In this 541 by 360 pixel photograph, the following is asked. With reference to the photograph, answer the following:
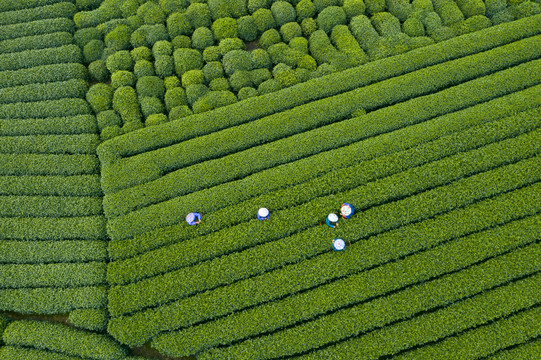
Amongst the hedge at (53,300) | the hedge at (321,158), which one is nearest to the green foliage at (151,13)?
the hedge at (321,158)

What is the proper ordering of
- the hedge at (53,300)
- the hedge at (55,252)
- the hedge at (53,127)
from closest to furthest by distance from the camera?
the hedge at (53,300) → the hedge at (55,252) → the hedge at (53,127)

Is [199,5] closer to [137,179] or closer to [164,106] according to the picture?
[164,106]

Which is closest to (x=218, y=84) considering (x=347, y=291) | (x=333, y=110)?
(x=333, y=110)

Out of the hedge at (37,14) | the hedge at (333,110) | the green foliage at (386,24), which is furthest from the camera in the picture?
the hedge at (37,14)

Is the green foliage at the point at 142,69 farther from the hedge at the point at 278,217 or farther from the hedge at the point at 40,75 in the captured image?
the hedge at the point at 278,217

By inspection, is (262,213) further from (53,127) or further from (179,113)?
(53,127)

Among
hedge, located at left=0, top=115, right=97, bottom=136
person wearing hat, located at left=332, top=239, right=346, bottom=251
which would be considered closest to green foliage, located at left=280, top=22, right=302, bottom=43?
hedge, located at left=0, top=115, right=97, bottom=136
